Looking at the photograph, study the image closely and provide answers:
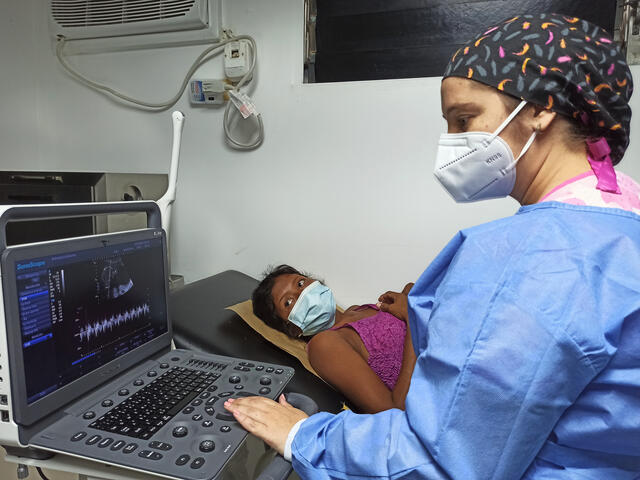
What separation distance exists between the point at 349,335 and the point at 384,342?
121mm

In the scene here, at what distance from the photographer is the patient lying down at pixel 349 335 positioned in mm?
1258

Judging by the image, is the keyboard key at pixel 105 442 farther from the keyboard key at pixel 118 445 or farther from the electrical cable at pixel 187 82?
the electrical cable at pixel 187 82

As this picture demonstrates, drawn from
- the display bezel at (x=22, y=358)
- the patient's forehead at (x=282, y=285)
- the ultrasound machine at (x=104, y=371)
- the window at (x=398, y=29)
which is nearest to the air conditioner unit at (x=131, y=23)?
the window at (x=398, y=29)

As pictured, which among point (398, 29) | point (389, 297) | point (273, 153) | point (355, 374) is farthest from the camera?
point (273, 153)

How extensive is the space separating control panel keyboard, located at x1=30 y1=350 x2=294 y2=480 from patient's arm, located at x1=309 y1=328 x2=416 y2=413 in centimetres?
39

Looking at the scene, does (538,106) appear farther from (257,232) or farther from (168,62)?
(168,62)

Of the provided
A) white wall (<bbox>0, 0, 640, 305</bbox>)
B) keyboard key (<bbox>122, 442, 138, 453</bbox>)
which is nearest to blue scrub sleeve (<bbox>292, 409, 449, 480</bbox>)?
keyboard key (<bbox>122, 442, 138, 453</bbox>)

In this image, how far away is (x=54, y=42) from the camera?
7.15 feet

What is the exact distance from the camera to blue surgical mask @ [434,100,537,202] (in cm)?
72

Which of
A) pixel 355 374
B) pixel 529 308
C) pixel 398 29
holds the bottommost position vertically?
pixel 355 374

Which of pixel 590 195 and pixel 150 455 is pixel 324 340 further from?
pixel 590 195

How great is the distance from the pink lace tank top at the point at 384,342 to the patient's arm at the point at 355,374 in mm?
56

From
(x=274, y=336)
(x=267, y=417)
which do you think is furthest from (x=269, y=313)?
(x=267, y=417)

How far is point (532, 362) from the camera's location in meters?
0.51
